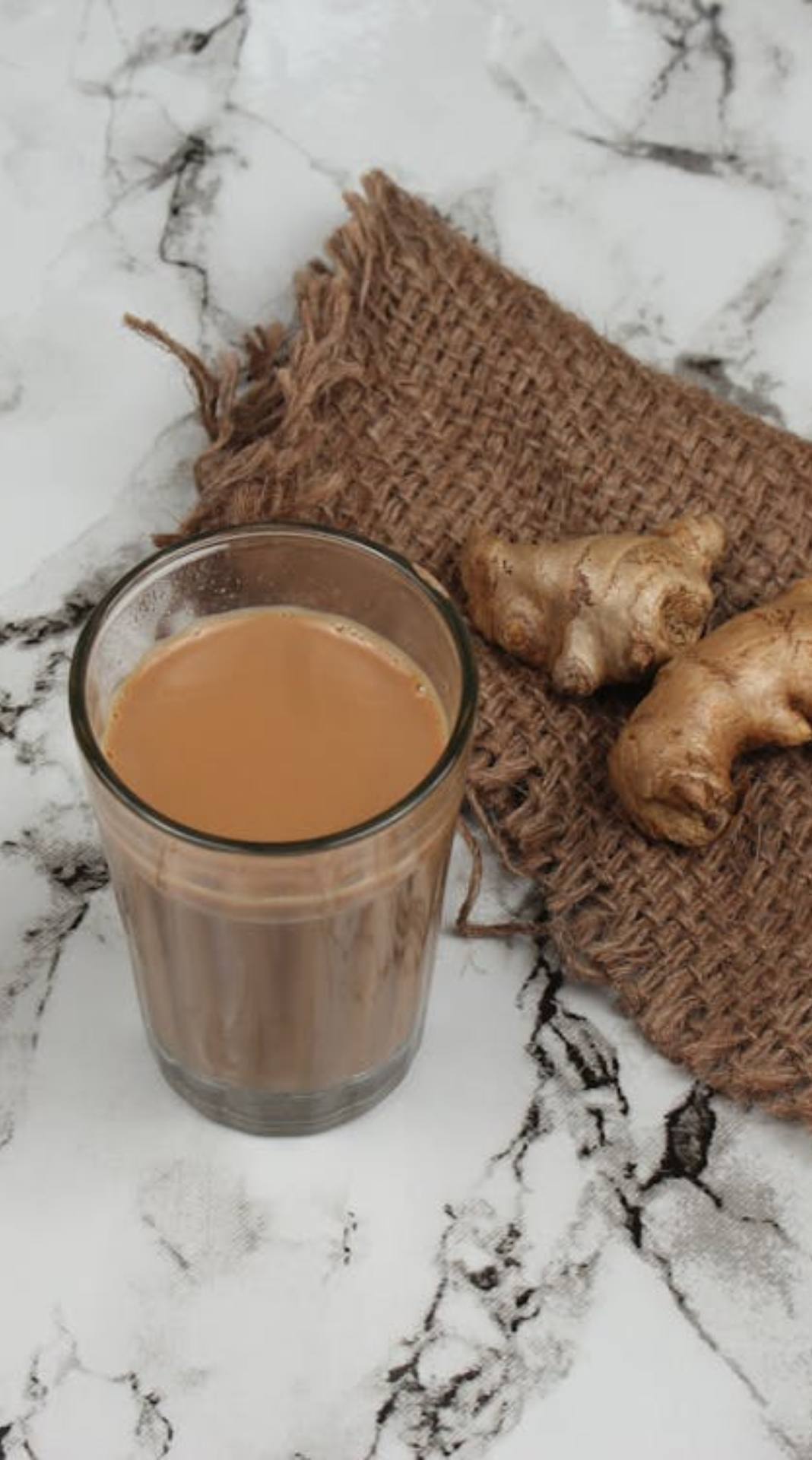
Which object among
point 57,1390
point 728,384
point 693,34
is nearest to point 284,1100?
point 57,1390

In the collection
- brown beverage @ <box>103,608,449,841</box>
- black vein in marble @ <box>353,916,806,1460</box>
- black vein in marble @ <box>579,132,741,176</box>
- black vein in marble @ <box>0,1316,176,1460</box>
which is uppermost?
black vein in marble @ <box>579,132,741,176</box>

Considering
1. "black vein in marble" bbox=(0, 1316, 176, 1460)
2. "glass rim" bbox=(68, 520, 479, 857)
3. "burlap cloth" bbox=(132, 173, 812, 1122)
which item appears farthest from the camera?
"burlap cloth" bbox=(132, 173, 812, 1122)

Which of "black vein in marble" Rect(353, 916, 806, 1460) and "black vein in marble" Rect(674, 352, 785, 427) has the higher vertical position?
"black vein in marble" Rect(674, 352, 785, 427)

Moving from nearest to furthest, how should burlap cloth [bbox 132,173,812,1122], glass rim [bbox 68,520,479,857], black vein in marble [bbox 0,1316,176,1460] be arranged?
glass rim [bbox 68,520,479,857] < black vein in marble [bbox 0,1316,176,1460] < burlap cloth [bbox 132,173,812,1122]

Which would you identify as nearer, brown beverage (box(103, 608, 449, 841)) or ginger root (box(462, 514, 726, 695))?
brown beverage (box(103, 608, 449, 841))

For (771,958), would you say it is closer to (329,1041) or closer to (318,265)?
(329,1041)

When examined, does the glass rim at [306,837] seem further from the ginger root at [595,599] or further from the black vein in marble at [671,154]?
the black vein in marble at [671,154]

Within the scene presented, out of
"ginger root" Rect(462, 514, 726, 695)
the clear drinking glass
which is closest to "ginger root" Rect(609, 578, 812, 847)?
"ginger root" Rect(462, 514, 726, 695)

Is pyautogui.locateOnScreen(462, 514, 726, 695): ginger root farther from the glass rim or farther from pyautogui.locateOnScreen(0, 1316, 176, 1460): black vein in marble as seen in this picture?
pyautogui.locateOnScreen(0, 1316, 176, 1460): black vein in marble
